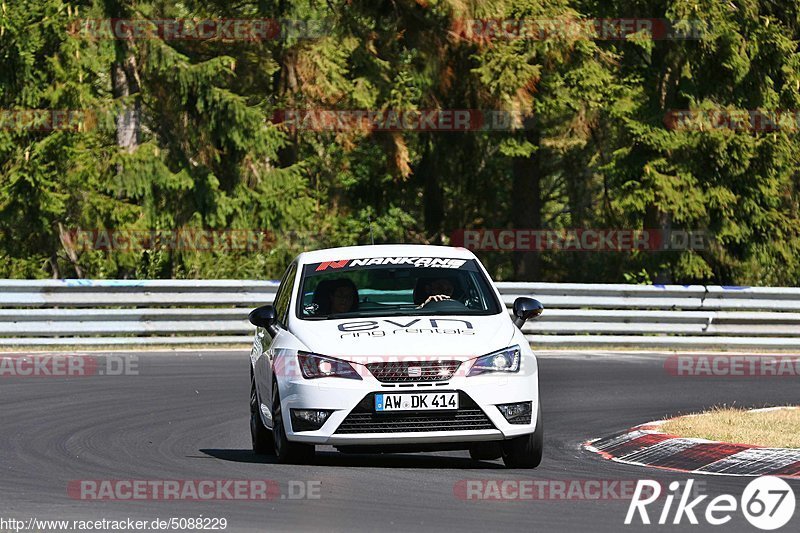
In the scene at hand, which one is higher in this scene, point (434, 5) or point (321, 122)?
point (434, 5)

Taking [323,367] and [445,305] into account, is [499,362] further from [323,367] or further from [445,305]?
[323,367]

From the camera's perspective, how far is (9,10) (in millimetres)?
27328

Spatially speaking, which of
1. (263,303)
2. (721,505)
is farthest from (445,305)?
(263,303)

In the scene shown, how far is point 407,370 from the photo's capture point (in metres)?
10.3

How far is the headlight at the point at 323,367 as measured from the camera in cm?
1033

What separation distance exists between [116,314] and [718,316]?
9.04 meters

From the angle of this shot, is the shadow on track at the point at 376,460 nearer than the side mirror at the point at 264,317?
Yes

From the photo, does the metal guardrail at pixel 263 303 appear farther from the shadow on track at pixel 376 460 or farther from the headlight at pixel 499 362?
the headlight at pixel 499 362

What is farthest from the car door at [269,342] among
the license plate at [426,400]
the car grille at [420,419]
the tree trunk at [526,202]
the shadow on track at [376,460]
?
the tree trunk at [526,202]

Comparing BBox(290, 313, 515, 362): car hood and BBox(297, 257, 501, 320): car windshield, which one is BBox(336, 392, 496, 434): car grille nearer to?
BBox(290, 313, 515, 362): car hood

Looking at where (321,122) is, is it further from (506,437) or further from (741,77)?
(506,437)

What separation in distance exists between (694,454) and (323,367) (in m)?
2.84

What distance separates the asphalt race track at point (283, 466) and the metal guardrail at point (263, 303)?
2.58 meters

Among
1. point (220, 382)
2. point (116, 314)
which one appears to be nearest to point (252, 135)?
point (116, 314)
